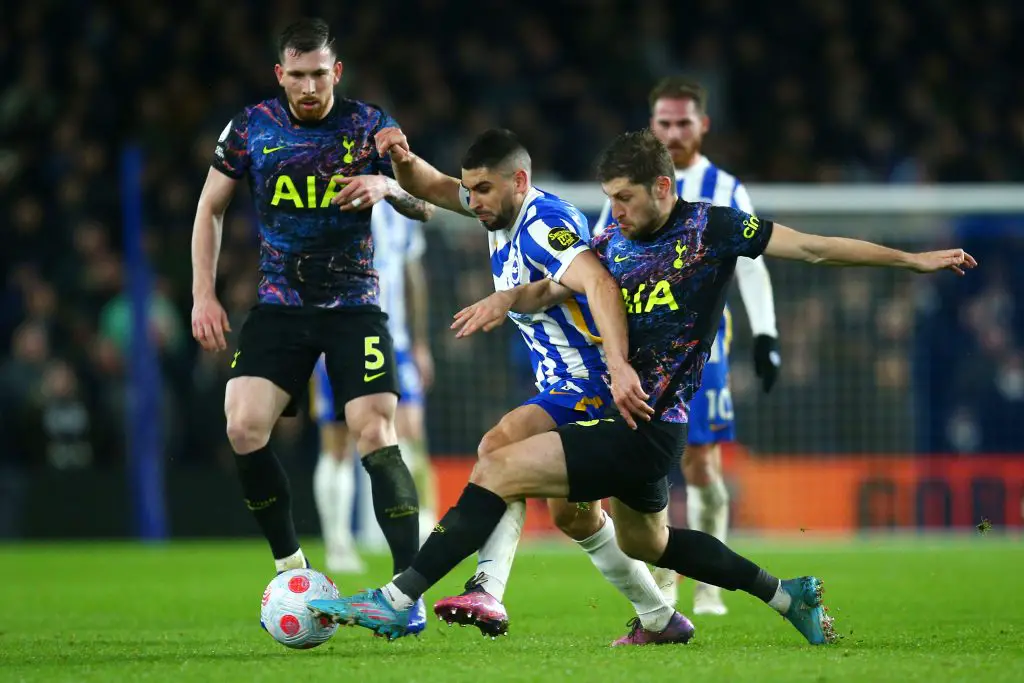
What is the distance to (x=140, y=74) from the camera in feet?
54.0

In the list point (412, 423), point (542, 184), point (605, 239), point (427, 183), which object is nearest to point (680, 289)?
point (605, 239)

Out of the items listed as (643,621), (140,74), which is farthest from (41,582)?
(140,74)

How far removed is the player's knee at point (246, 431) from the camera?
6.26 metres

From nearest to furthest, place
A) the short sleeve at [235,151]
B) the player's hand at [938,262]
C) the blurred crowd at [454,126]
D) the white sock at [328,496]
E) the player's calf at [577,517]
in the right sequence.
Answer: the player's hand at [938,262] → the player's calf at [577,517] → the short sleeve at [235,151] → the white sock at [328,496] → the blurred crowd at [454,126]

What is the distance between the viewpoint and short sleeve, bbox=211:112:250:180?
649cm

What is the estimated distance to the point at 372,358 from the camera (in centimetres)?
639

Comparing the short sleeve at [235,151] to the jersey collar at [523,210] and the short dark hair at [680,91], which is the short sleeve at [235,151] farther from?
the short dark hair at [680,91]

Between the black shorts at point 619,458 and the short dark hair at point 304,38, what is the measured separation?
77.0 inches

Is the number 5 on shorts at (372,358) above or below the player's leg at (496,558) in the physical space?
above

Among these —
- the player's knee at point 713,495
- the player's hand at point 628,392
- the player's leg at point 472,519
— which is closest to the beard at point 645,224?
the player's hand at point 628,392

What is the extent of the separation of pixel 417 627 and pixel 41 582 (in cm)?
431

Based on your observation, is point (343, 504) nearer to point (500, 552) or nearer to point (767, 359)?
point (767, 359)

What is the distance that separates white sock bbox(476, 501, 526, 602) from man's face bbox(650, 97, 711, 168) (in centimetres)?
251

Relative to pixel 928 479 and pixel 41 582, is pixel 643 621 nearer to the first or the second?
pixel 41 582
